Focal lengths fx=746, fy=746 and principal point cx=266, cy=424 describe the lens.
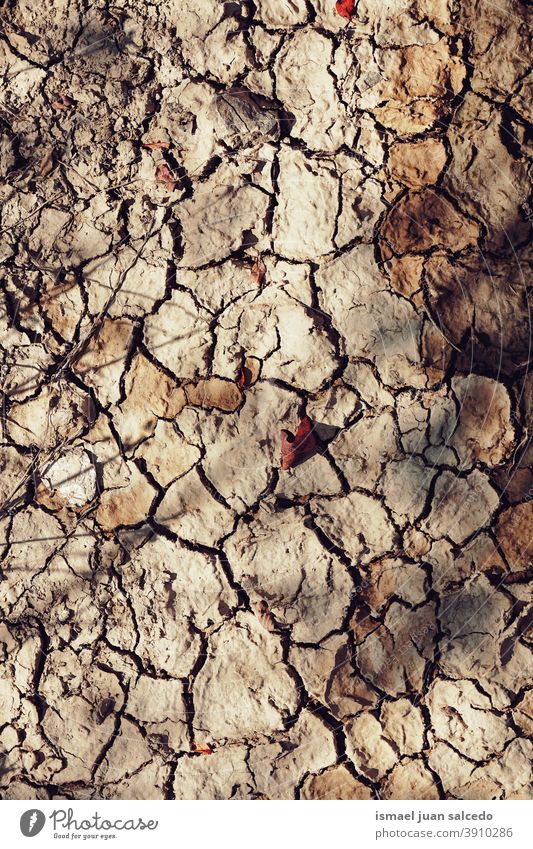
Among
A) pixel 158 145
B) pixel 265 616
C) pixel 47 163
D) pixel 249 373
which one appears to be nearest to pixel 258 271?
pixel 249 373

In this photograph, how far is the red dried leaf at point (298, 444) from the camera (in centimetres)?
240

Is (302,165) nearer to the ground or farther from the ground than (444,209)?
farther from the ground

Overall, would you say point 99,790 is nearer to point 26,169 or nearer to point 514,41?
point 26,169

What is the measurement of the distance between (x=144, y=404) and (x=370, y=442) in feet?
2.49

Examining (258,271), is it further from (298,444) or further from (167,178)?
(298,444)

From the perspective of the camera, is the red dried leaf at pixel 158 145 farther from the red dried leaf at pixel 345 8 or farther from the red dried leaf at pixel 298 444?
the red dried leaf at pixel 298 444

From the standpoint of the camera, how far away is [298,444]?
7.86ft

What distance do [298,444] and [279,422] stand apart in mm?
95

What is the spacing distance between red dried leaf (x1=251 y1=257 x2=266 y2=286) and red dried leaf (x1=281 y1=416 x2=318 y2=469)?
489 mm

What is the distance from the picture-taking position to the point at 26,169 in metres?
2.62

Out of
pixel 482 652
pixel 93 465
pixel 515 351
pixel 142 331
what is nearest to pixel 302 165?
pixel 142 331

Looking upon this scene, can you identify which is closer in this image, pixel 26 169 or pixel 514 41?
pixel 514 41

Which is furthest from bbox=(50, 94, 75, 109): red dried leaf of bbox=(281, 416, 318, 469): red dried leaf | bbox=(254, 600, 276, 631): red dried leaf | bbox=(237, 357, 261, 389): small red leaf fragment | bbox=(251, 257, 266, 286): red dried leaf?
bbox=(254, 600, 276, 631): red dried leaf

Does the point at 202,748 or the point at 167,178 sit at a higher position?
the point at 167,178
